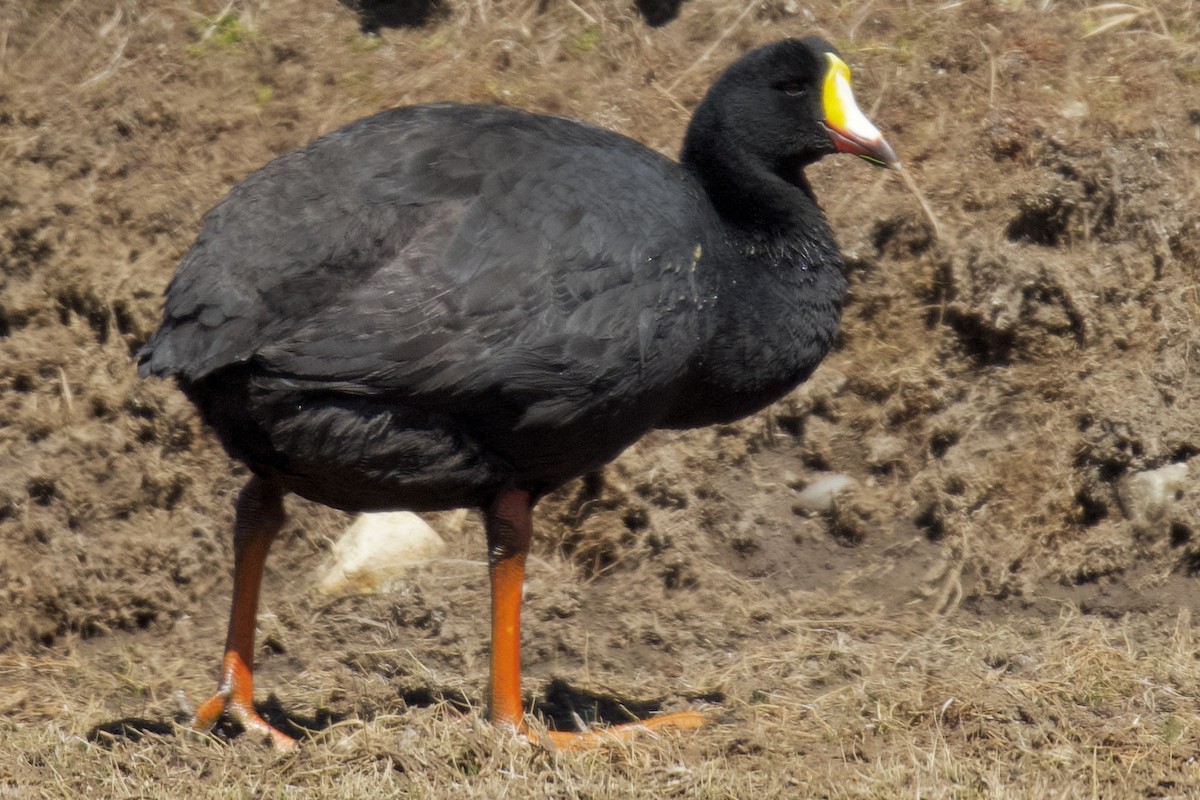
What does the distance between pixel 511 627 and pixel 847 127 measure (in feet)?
6.38

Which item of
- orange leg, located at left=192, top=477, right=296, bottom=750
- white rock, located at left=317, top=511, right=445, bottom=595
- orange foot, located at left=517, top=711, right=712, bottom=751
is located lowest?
white rock, located at left=317, top=511, right=445, bottom=595

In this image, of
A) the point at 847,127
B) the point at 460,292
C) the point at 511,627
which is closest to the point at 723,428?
the point at 847,127

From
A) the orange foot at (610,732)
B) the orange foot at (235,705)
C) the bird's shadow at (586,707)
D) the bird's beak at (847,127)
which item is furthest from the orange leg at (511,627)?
the bird's beak at (847,127)

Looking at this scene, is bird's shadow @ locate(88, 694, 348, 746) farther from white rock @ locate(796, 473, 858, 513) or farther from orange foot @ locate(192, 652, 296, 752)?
white rock @ locate(796, 473, 858, 513)

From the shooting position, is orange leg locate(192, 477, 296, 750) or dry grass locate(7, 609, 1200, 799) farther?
orange leg locate(192, 477, 296, 750)

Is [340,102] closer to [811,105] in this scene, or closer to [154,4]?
[154,4]

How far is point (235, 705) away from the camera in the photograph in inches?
181

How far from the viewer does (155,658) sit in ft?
18.1

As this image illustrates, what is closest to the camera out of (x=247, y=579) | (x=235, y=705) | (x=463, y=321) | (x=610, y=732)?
(x=463, y=321)

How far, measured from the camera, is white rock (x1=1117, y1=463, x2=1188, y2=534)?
573 centimetres

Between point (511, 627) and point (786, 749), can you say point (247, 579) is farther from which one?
point (786, 749)

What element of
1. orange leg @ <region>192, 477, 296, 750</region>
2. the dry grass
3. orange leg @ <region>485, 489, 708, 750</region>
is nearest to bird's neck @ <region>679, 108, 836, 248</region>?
orange leg @ <region>485, 489, 708, 750</region>

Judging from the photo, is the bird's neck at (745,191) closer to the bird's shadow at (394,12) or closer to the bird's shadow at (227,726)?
the bird's shadow at (227,726)

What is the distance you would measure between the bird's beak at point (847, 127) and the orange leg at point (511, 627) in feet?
5.17
